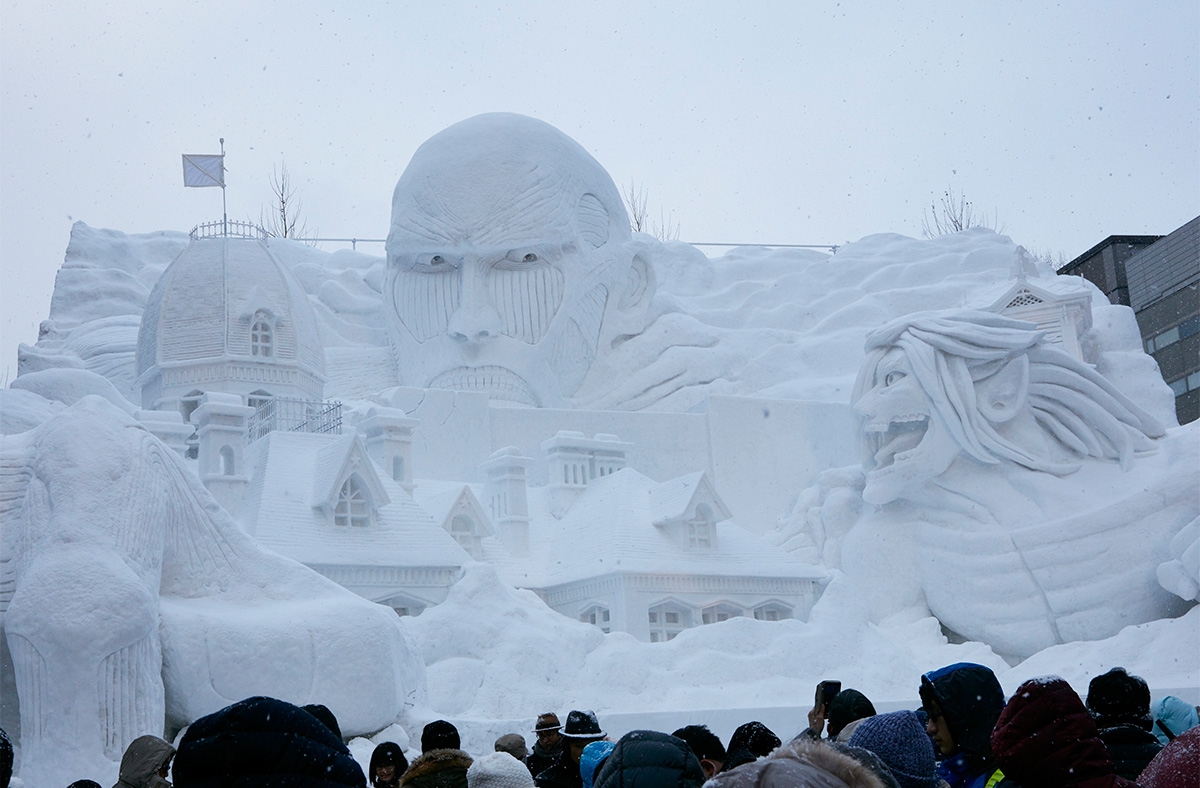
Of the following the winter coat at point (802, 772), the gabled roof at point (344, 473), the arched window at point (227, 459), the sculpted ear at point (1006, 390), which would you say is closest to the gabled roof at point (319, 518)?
the gabled roof at point (344, 473)

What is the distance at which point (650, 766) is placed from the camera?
297cm

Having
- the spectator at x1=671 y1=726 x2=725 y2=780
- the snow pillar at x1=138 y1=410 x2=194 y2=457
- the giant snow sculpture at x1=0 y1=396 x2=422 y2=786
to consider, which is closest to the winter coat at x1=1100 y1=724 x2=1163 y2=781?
the spectator at x1=671 y1=726 x2=725 y2=780

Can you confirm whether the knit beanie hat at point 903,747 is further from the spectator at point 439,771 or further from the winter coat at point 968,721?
the spectator at point 439,771

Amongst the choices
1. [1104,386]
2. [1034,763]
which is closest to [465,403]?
[1104,386]

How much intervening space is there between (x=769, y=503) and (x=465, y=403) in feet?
18.1

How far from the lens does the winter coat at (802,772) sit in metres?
1.94

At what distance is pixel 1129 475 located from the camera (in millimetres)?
17109

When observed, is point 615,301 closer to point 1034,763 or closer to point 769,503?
point 769,503

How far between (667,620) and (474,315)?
7326mm

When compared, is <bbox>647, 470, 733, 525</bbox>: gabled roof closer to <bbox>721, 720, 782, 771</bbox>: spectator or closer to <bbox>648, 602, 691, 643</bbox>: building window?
<bbox>648, 602, 691, 643</bbox>: building window

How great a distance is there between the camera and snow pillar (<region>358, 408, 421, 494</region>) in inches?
714

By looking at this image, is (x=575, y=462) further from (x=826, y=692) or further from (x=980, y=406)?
(x=826, y=692)

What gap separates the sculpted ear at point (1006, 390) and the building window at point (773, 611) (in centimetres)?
384

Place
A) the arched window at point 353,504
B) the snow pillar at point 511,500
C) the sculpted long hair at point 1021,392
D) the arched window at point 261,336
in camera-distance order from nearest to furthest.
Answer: the arched window at point 353,504
the sculpted long hair at point 1021,392
the snow pillar at point 511,500
the arched window at point 261,336
